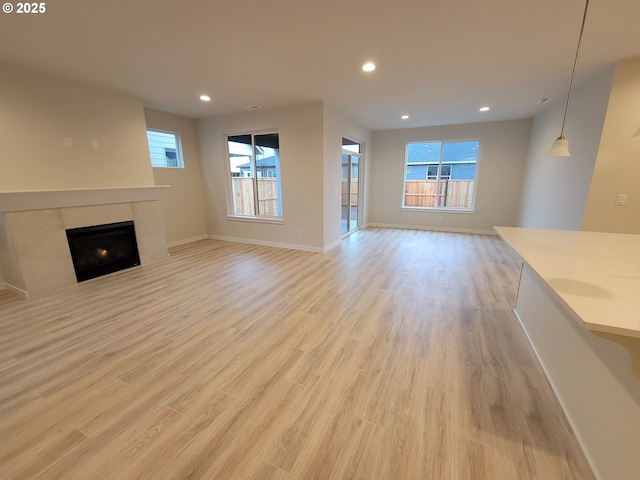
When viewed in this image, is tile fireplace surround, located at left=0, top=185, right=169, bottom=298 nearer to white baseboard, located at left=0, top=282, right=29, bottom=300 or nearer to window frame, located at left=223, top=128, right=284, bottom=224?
white baseboard, located at left=0, top=282, right=29, bottom=300

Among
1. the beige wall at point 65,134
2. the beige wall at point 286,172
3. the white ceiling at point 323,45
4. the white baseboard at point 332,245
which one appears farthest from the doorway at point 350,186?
the beige wall at point 65,134

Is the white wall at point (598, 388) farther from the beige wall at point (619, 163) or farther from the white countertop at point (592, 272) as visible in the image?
the beige wall at point (619, 163)

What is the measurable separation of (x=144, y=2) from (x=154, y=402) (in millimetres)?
2852

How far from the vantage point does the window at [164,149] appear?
505 centimetres

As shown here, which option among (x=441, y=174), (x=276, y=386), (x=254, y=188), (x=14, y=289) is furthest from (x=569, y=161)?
(x=14, y=289)

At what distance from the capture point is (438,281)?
358 centimetres

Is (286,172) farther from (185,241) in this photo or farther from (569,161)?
(569,161)

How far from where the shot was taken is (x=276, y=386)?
1.78 metres

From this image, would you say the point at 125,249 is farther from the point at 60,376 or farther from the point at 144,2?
the point at 144,2

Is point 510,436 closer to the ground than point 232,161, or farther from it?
closer to the ground

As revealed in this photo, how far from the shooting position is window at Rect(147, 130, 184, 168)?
5047mm

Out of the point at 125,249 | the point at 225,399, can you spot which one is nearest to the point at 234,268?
the point at 125,249

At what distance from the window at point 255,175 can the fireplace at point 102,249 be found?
7.07 feet

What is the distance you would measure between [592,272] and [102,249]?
5.25 metres
